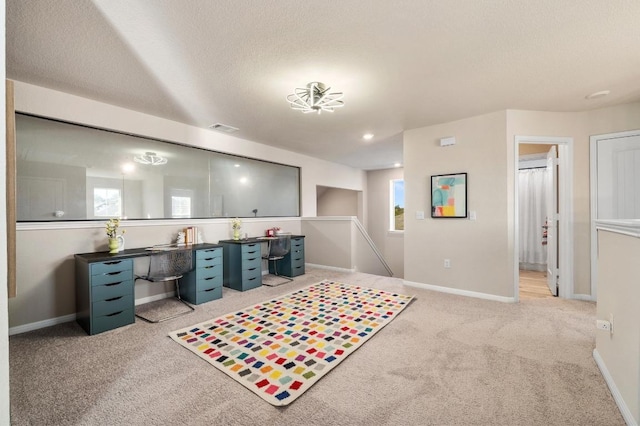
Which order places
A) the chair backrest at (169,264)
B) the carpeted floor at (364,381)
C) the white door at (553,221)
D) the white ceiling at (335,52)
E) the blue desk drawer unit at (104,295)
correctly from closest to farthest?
1. the carpeted floor at (364,381)
2. the white ceiling at (335,52)
3. the blue desk drawer unit at (104,295)
4. the chair backrest at (169,264)
5. the white door at (553,221)

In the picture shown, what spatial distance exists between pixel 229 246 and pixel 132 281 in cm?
150

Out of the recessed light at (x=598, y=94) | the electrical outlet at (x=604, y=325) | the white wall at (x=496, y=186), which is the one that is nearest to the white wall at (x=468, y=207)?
the white wall at (x=496, y=186)

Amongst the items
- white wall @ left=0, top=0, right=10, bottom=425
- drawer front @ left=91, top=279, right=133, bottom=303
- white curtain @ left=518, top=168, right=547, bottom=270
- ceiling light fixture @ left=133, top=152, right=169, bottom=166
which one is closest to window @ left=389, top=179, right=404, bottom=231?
white curtain @ left=518, top=168, right=547, bottom=270

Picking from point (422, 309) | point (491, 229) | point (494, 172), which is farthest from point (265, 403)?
point (494, 172)

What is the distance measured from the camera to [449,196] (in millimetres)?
4012

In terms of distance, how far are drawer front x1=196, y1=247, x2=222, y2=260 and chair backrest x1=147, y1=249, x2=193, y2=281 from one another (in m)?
0.24

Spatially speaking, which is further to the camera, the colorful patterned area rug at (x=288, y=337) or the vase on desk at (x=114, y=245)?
the vase on desk at (x=114, y=245)

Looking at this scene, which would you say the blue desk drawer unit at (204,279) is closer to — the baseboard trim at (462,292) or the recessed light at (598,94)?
the baseboard trim at (462,292)

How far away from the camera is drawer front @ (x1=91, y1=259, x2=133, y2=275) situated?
8.87 feet

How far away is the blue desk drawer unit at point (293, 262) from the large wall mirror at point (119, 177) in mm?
955

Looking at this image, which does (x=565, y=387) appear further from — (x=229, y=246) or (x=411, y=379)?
(x=229, y=246)

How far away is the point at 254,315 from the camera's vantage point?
122 inches

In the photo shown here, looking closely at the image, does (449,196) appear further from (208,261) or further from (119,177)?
(119,177)

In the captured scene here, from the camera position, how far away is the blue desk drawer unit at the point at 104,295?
2676mm
